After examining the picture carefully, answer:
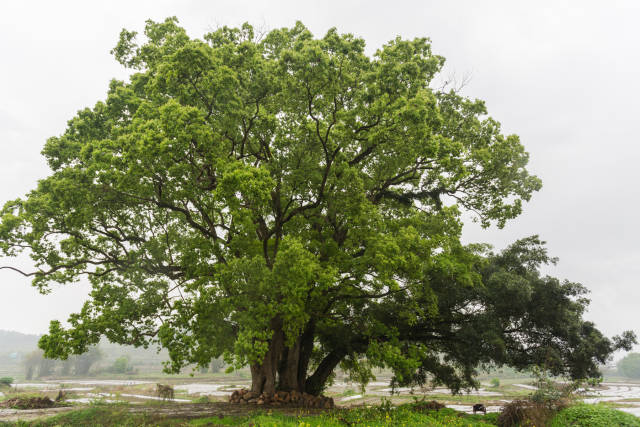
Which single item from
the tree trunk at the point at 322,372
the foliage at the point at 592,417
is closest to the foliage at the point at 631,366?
the tree trunk at the point at 322,372

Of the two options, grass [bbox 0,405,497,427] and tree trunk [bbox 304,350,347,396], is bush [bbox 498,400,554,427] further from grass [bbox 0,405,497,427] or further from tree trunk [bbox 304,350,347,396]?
tree trunk [bbox 304,350,347,396]

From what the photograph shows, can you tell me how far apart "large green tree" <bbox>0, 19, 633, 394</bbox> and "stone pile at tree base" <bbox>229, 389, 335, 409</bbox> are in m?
0.45

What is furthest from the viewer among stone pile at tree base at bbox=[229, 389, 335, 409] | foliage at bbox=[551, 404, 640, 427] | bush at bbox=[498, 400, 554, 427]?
stone pile at tree base at bbox=[229, 389, 335, 409]

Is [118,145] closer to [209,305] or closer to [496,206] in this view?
[209,305]

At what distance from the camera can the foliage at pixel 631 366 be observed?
115 metres

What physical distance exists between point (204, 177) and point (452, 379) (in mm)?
17183

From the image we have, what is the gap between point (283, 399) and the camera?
15.9 m

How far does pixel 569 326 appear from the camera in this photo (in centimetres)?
1678

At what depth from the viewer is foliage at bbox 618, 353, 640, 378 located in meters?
115

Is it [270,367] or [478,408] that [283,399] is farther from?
[478,408]

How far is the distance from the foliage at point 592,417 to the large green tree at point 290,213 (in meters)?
5.35

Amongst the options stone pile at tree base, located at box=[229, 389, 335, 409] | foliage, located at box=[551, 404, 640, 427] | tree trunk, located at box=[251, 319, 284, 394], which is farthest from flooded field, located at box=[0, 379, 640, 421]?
tree trunk, located at box=[251, 319, 284, 394]

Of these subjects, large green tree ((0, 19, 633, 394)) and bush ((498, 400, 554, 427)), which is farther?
large green tree ((0, 19, 633, 394))

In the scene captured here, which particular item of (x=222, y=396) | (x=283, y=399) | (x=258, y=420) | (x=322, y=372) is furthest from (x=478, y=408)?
(x=222, y=396)
